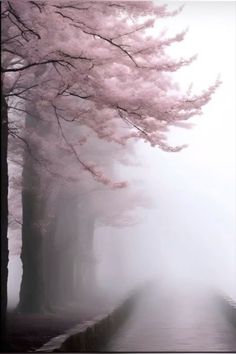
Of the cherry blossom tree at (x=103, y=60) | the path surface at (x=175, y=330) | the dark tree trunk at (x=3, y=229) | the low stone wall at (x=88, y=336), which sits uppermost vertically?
the cherry blossom tree at (x=103, y=60)

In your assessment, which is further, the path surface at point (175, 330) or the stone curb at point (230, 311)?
the stone curb at point (230, 311)

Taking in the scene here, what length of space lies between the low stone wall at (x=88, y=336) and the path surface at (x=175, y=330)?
0.15m

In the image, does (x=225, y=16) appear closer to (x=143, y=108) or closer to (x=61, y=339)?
(x=143, y=108)

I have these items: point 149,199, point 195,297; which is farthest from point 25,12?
point 195,297

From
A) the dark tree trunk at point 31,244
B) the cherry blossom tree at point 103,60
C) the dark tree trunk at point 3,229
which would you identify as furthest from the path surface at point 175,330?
the cherry blossom tree at point 103,60

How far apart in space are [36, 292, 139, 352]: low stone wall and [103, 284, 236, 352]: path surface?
0.15m

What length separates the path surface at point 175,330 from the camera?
29.5ft

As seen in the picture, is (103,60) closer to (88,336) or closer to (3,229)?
(3,229)

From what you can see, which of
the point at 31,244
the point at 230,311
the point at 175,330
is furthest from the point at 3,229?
the point at 230,311

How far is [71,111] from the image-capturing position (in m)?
8.47

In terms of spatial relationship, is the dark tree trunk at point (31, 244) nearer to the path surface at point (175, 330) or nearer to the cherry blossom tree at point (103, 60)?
the path surface at point (175, 330)

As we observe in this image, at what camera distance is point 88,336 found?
843cm

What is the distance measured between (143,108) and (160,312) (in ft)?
28.4

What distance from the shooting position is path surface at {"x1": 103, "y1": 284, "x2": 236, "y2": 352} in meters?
8.99
